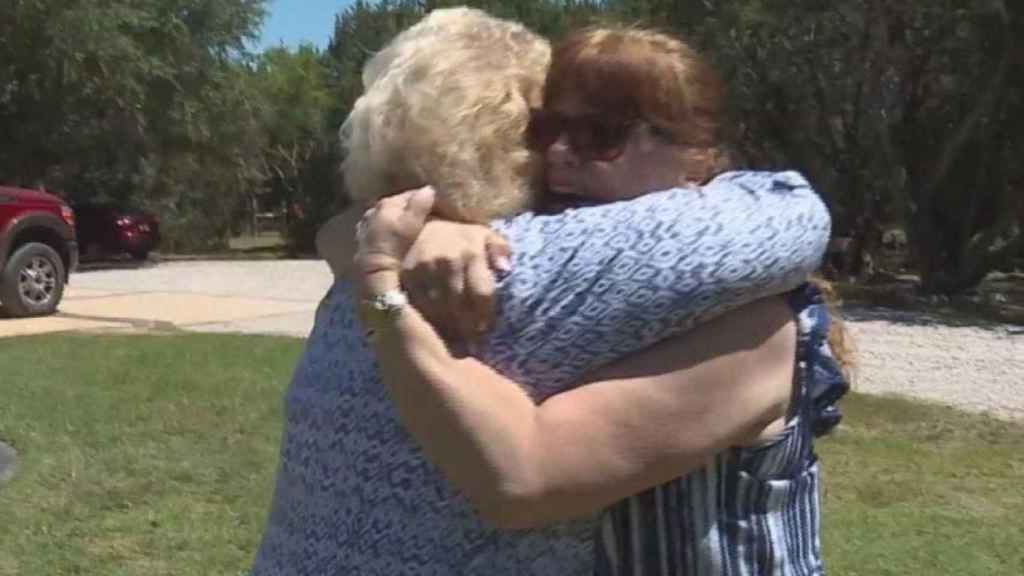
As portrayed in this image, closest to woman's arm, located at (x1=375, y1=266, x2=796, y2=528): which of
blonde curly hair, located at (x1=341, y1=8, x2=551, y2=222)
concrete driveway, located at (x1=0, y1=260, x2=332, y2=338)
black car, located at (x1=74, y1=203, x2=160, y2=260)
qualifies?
blonde curly hair, located at (x1=341, y1=8, x2=551, y2=222)

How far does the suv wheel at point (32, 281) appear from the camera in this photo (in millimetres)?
15336

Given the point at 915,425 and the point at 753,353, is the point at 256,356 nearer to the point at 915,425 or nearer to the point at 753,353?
the point at 915,425

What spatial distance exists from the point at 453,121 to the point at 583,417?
0.35 metres

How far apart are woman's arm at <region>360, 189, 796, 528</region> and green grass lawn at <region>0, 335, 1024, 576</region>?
4.12 meters

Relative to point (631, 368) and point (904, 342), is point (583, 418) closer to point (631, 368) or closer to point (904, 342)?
point (631, 368)

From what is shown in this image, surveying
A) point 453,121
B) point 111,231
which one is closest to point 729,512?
point 453,121

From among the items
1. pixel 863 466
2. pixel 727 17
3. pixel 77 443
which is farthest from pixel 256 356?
pixel 727 17

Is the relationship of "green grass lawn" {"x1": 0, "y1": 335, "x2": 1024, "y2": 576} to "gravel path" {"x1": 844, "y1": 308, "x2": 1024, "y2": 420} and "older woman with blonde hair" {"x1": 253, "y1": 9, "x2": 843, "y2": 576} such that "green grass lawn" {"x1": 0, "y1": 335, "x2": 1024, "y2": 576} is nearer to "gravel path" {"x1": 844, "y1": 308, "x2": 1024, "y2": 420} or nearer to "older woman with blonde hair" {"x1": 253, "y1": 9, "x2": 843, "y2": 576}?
"gravel path" {"x1": 844, "y1": 308, "x2": 1024, "y2": 420}

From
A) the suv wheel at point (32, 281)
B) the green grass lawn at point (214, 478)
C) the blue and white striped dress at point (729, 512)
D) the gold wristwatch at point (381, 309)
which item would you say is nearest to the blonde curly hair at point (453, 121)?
the gold wristwatch at point (381, 309)

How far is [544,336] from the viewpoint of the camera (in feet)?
5.24

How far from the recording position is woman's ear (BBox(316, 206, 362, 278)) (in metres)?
1.81

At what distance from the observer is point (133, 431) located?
25.7 feet

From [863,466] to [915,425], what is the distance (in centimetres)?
147

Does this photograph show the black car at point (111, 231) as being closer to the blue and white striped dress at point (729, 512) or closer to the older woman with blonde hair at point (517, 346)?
the older woman with blonde hair at point (517, 346)
